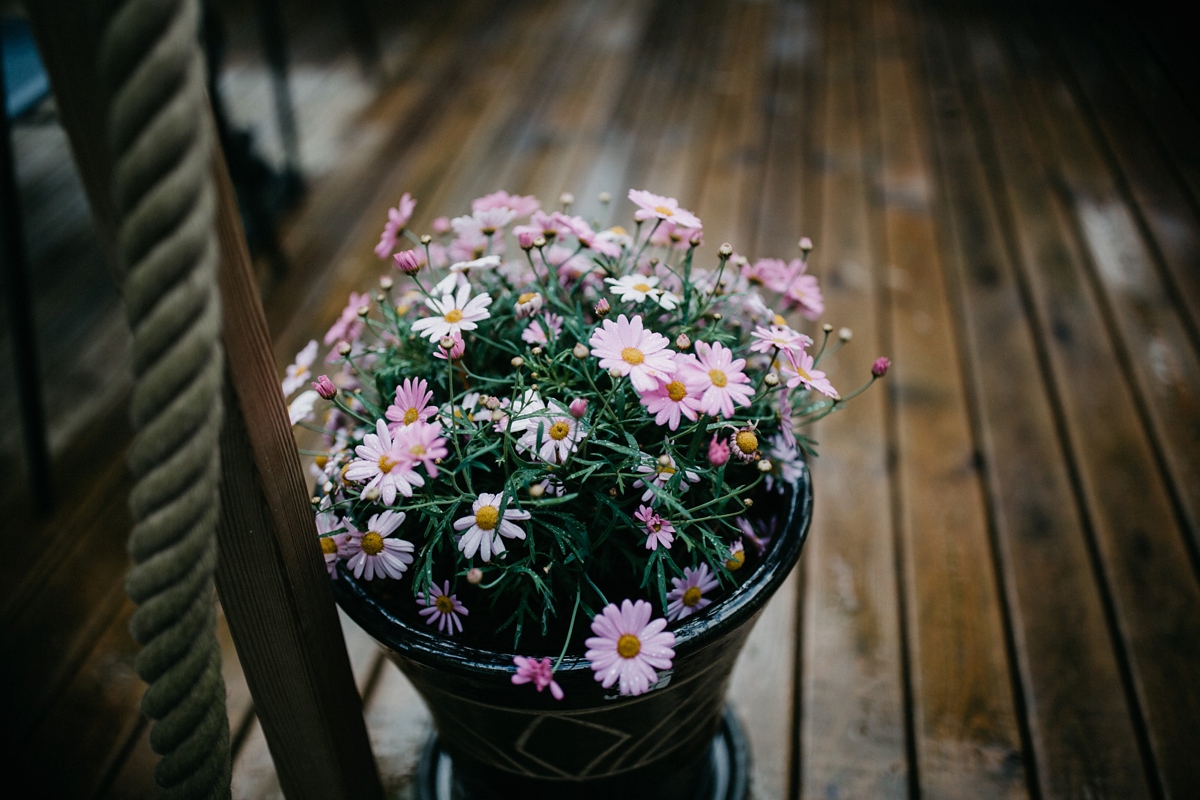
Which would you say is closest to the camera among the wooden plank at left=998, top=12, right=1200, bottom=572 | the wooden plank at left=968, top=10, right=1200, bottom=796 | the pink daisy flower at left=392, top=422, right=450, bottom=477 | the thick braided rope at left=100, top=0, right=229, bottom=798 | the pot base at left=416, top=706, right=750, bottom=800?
the thick braided rope at left=100, top=0, right=229, bottom=798

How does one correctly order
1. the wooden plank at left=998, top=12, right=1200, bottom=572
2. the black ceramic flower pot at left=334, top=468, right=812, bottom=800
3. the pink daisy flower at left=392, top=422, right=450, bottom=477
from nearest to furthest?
the pink daisy flower at left=392, top=422, right=450, bottom=477
the black ceramic flower pot at left=334, top=468, right=812, bottom=800
the wooden plank at left=998, top=12, right=1200, bottom=572

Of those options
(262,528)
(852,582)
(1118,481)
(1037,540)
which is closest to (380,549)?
(262,528)

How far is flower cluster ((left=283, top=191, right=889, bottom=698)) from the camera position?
0.55 m

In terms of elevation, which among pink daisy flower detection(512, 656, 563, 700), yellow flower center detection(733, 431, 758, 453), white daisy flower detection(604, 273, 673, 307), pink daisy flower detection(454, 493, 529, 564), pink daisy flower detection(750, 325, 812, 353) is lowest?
pink daisy flower detection(512, 656, 563, 700)

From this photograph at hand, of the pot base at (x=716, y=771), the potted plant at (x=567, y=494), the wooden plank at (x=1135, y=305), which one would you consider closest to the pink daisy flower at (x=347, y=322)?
the potted plant at (x=567, y=494)

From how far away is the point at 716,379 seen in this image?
1.83 feet

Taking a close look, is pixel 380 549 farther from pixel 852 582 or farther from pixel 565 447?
pixel 852 582

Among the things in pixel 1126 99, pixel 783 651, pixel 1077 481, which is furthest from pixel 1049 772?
pixel 1126 99

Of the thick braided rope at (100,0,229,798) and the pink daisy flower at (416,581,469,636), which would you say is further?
the pink daisy flower at (416,581,469,636)

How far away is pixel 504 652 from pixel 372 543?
0.44 feet

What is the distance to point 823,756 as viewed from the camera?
39.0 inches

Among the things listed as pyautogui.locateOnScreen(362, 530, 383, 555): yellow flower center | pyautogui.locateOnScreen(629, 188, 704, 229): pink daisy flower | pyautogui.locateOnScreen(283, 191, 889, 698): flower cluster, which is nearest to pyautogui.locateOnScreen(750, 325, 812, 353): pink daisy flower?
pyautogui.locateOnScreen(283, 191, 889, 698): flower cluster

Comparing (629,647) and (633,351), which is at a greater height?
(633,351)

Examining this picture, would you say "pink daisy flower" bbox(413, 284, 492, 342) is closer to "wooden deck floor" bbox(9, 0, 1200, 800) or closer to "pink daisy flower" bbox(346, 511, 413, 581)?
"pink daisy flower" bbox(346, 511, 413, 581)
